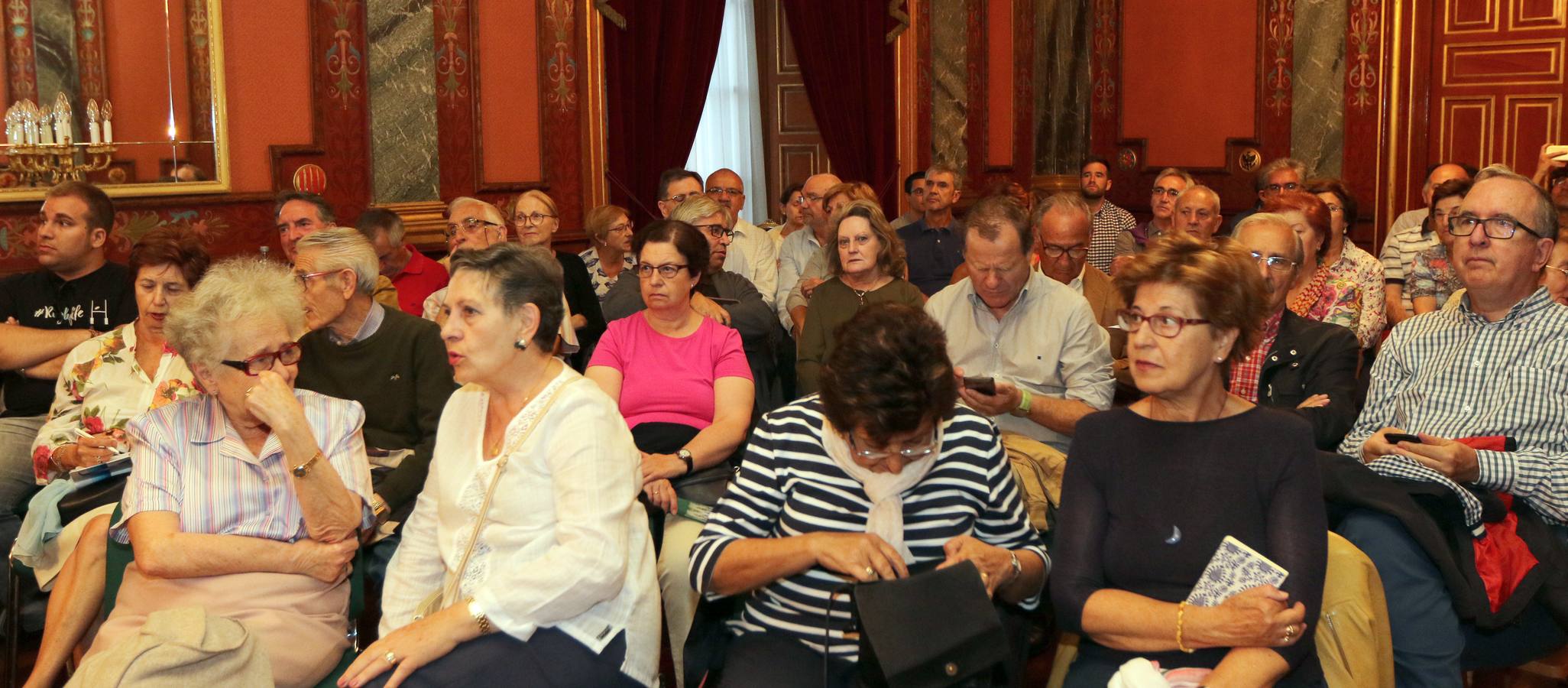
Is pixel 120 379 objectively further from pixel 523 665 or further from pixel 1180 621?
pixel 1180 621

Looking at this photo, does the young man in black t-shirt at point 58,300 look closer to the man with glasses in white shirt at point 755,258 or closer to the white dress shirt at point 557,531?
the white dress shirt at point 557,531

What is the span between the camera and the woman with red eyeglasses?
2.63 metres

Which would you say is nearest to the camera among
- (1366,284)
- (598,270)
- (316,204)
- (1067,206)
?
(1366,284)

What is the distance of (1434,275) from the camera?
519 centimetres

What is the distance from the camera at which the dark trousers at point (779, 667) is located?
7.82ft

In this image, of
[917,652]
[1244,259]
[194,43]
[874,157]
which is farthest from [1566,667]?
[874,157]

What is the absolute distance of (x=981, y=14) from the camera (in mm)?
9398

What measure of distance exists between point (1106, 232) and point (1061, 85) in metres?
2.26

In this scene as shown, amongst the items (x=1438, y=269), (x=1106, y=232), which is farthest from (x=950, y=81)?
(x=1438, y=269)

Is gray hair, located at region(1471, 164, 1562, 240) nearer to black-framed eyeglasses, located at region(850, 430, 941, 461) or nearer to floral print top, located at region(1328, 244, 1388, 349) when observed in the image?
floral print top, located at region(1328, 244, 1388, 349)

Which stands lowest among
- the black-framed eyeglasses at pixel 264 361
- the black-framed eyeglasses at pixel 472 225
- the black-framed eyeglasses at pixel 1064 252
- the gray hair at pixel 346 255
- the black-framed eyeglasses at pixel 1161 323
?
the black-framed eyeglasses at pixel 264 361

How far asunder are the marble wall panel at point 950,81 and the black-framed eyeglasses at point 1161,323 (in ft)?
22.8

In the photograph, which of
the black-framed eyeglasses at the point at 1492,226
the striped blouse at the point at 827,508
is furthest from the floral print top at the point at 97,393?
the black-framed eyeglasses at the point at 1492,226

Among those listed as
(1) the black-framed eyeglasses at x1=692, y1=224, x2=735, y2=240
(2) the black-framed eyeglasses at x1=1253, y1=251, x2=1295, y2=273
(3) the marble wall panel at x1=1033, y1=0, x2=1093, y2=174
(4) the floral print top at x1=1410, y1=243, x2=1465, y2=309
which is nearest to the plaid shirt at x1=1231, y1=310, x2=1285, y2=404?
(2) the black-framed eyeglasses at x1=1253, y1=251, x2=1295, y2=273
